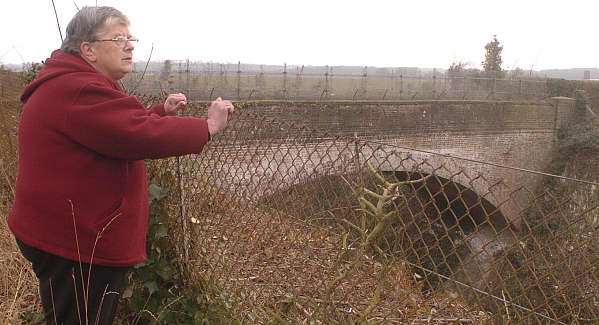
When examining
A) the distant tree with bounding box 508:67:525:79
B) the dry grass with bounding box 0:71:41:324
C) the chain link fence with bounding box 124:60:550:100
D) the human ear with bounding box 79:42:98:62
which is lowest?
the dry grass with bounding box 0:71:41:324

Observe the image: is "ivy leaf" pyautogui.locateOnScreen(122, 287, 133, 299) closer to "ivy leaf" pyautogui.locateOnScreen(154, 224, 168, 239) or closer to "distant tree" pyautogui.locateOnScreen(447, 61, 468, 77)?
"ivy leaf" pyautogui.locateOnScreen(154, 224, 168, 239)

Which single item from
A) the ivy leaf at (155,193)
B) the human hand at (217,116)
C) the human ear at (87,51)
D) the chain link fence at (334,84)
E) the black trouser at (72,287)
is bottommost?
the black trouser at (72,287)

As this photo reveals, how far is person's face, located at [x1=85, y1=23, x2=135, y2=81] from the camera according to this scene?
6.21 feet

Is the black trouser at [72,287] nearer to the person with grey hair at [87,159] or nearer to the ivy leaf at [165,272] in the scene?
the person with grey hair at [87,159]

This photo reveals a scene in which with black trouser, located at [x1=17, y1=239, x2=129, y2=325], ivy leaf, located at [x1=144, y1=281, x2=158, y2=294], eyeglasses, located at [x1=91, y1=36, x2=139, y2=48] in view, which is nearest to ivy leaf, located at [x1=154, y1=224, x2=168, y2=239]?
ivy leaf, located at [x1=144, y1=281, x2=158, y2=294]

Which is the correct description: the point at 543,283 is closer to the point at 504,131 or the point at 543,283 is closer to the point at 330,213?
the point at 330,213

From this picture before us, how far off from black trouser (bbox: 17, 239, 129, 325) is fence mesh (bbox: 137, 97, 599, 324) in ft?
2.62

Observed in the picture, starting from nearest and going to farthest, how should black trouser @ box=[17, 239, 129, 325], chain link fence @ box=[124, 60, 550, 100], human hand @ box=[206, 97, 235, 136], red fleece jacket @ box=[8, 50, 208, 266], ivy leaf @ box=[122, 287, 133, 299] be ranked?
red fleece jacket @ box=[8, 50, 208, 266] < human hand @ box=[206, 97, 235, 136] < black trouser @ box=[17, 239, 129, 325] < ivy leaf @ box=[122, 287, 133, 299] < chain link fence @ box=[124, 60, 550, 100]

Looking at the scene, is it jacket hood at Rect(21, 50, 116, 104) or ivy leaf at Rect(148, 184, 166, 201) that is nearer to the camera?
jacket hood at Rect(21, 50, 116, 104)

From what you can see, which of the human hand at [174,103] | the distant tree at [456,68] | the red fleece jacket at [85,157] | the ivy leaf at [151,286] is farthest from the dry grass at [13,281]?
the distant tree at [456,68]

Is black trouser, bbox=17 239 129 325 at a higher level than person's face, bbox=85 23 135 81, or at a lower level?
lower

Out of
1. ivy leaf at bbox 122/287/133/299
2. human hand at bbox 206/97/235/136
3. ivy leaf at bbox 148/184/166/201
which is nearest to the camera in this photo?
human hand at bbox 206/97/235/136

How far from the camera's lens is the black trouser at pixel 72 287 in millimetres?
1976

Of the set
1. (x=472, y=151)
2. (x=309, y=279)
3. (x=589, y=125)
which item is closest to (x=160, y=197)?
(x=309, y=279)
